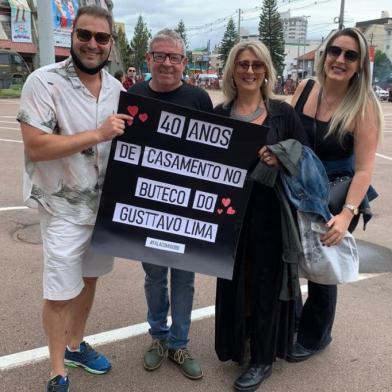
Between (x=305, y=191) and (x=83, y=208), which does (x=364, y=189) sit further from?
(x=83, y=208)

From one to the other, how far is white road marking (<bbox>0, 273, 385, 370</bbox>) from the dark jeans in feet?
2.57

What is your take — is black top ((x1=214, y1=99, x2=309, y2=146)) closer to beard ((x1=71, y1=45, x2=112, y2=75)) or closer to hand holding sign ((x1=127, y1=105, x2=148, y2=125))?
hand holding sign ((x1=127, y1=105, x2=148, y2=125))

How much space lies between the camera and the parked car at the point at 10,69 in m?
28.1

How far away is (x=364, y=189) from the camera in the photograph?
106 inches

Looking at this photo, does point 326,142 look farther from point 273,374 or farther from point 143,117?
point 273,374

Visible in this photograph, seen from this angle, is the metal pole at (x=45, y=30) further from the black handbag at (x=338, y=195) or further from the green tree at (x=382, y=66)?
the green tree at (x=382, y=66)

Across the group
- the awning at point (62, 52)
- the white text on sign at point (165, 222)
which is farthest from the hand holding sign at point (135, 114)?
the awning at point (62, 52)

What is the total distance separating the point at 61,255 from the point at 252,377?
136 centimetres

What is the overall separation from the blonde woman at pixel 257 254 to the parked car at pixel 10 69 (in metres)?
28.7

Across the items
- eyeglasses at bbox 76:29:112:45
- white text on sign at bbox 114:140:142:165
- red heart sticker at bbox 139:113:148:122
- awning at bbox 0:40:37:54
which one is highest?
awning at bbox 0:40:37:54

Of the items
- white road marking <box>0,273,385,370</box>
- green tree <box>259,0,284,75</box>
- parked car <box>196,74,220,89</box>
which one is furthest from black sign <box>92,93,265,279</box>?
green tree <box>259,0,284,75</box>

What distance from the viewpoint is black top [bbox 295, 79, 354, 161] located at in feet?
8.90

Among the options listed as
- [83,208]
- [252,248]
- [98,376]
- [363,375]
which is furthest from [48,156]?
[363,375]

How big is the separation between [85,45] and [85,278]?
4.42ft
